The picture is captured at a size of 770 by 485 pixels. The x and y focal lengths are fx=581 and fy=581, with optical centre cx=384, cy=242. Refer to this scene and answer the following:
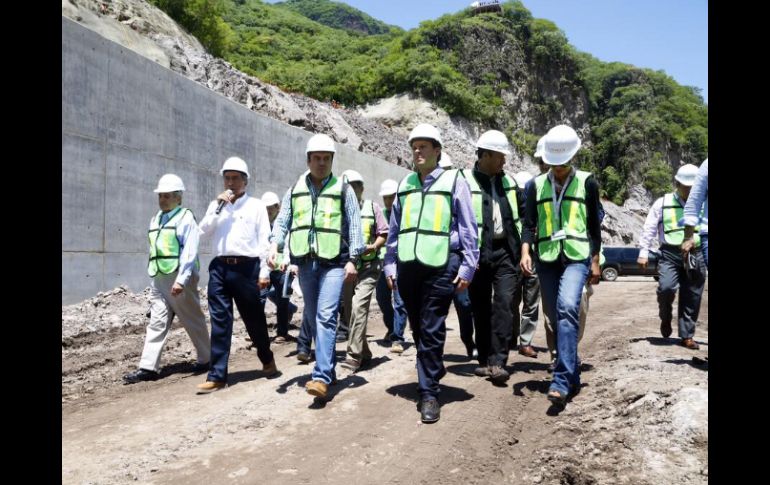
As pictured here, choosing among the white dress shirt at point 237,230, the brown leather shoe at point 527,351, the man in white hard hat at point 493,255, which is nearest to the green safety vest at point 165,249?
the white dress shirt at point 237,230

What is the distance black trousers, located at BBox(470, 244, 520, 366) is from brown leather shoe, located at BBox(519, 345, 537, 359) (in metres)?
1.24

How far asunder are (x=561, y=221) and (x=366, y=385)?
2.30m

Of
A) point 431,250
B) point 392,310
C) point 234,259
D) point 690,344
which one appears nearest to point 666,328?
point 690,344

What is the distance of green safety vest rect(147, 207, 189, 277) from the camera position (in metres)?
5.97

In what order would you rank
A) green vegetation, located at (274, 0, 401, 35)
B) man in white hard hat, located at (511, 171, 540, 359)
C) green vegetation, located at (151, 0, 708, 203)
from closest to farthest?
man in white hard hat, located at (511, 171, 540, 359), green vegetation, located at (151, 0, 708, 203), green vegetation, located at (274, 0, 401, 35)

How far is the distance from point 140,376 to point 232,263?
5.17ft

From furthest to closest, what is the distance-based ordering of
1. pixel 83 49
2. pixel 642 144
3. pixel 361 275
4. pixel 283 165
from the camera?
1. pixel 642 144
2. pixel 283 165
3. pixel 83 49
4. pixel 361 275

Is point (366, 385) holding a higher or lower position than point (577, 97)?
lower

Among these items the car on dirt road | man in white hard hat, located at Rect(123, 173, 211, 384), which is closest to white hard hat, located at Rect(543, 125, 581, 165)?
man in white hard hat, located at Rect(123, 173, 211, 384)

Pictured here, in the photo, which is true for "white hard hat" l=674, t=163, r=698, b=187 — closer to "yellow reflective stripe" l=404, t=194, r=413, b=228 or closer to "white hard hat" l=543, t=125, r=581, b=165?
"white hard hat" l=543, t=125, r=581, b=165

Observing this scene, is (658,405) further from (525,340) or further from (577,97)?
(577,97)
